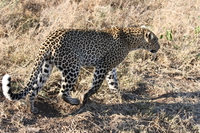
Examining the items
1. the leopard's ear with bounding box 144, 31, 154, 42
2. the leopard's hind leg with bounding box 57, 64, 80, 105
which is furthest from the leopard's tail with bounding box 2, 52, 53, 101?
the leopard's ear with bounding box 144, 31, 154, 42

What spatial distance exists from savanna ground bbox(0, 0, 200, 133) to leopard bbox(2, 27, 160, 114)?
1.10 feet

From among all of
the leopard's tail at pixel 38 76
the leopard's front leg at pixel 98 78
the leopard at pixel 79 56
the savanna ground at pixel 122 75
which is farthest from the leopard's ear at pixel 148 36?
the leopard's tail at pixel 38 76

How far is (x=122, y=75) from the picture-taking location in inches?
237

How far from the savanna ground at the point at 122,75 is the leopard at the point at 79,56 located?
1.10 feet

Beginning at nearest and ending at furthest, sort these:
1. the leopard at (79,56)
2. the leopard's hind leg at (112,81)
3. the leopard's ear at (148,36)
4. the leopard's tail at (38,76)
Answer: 1. the leopard's tail at (38,76)
2. the leopard at (79,56)
3. the leopard's hind leg at (112,81)
4. the leopard's ear at (148,36)

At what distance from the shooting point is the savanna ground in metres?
4.57

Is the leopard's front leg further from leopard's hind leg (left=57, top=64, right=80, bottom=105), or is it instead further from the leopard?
leopard's hind leg (left=57, top=64, right=80, bottom=105)

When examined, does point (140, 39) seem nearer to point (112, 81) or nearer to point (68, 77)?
point (112, 81)

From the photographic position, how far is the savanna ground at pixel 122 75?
15.0ft

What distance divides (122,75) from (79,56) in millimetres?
1550

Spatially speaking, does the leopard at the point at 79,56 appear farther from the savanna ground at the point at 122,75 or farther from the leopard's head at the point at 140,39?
the savanna ground at the point at 122,75

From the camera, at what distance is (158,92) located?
5.78 metres

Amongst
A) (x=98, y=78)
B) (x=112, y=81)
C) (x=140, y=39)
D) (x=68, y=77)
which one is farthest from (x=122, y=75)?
(x=68, y=77)

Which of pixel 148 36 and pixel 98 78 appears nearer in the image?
pixel 98 78
